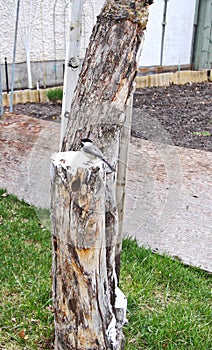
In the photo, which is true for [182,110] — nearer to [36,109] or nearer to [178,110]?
[178,110]

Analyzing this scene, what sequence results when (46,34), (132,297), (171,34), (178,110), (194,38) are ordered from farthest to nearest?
(194,38) < (171,34) < (46,34) < (178,110) < (132,297)

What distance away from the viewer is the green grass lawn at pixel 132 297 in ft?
5.98

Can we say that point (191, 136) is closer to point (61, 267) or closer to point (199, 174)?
point (199, 174)

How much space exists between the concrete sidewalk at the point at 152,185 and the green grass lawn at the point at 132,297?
0.23 m

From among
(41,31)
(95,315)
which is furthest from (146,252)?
(41,31)

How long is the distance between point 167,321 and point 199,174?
207cm

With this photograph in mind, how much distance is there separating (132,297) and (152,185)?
24.9 inches

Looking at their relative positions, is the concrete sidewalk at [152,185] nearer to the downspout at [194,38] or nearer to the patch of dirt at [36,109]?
the patch of dirt at [36,109]

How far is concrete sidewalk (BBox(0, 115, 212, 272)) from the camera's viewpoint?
162cm

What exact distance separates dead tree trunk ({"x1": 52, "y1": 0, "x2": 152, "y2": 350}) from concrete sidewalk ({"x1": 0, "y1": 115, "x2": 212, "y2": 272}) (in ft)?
0.83

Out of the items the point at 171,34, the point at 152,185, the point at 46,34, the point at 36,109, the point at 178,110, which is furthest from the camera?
the point at 171,34

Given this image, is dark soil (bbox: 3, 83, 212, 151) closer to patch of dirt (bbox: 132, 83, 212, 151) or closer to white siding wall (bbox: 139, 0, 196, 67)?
patch of dirt (bbox: 132, 83, 212, 151)

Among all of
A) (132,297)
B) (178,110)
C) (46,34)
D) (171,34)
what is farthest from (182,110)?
(132,297)

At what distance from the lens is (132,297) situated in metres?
2.08
